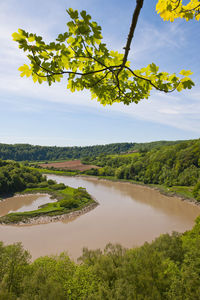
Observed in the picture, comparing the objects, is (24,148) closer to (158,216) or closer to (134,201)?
(134,201)

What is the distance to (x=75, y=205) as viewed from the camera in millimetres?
32719

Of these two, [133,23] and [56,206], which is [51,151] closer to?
[56,206]

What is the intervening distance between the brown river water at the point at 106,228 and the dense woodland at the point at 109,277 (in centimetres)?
577

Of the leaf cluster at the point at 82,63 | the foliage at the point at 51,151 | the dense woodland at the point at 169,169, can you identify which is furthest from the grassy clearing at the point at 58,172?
the leaf cluster at the point at 82,63

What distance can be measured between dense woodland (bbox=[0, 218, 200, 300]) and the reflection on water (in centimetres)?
2219

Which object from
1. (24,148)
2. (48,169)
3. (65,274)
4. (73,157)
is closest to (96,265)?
(65,274)

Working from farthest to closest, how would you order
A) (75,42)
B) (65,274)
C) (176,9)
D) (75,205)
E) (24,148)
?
1. (24,148)
2. (75,205)
3. (65,274)
4. (176,9)
5. (75,42)

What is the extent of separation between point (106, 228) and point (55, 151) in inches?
4822

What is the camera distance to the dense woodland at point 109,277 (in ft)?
30.9

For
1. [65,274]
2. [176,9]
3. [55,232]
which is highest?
[176,9]

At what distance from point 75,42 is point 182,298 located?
40.4 ft

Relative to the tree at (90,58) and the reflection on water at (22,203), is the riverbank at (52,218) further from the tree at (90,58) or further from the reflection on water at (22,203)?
the tree at (90,58)

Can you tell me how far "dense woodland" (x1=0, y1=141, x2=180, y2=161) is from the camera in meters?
125

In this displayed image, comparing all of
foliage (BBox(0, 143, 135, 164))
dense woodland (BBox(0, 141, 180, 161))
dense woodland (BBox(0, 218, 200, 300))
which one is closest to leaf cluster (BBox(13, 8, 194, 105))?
dense woodland (BBox(0, 218, 200, 300))
